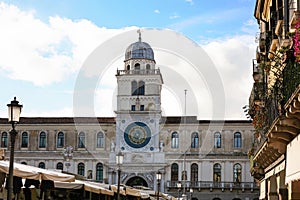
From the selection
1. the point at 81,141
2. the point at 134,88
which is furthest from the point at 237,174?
the point at 81,141

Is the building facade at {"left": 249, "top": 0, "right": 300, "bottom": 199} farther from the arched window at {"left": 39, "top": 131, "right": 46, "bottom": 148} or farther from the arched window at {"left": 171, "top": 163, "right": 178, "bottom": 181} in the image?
the arched window at {"left": 39, "top": 131, "right": 46, "bottom": 148}

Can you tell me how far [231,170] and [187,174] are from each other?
16.0 feet

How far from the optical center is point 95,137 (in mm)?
73938

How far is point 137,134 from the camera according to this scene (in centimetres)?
7244

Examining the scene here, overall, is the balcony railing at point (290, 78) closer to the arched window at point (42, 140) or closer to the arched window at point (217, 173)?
the arched window at point (217, 173)

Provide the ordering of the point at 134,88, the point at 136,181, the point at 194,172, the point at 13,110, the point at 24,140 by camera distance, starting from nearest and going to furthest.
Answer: the point at 13,110, the point at 136,181, the point at 194,172, the point at 134,88, the point at 24,140

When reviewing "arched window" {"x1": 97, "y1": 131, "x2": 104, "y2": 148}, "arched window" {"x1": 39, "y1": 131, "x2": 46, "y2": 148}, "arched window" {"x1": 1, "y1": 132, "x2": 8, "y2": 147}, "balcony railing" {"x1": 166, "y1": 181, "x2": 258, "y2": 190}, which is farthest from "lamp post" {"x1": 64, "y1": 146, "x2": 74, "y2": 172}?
"balcony railing" {"x1": 166, "y1": 181, "x2": 258, "y2": 190}

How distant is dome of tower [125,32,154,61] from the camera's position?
75438mm

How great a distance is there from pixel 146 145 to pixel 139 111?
3.91 m

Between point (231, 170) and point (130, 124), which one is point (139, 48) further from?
point (231, 170)

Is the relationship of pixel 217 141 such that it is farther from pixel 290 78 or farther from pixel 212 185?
pixel 290 78

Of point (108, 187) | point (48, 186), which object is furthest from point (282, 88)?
point (108, 187)

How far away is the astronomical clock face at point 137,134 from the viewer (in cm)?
7219

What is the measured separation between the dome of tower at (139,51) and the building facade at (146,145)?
0.36 metres
